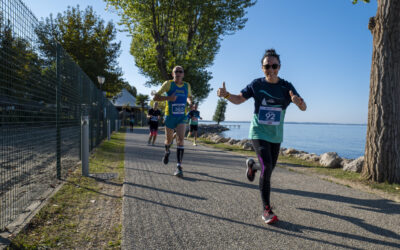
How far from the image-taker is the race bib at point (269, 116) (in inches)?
138

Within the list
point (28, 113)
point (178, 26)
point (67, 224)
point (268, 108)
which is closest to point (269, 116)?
point (268, 108)

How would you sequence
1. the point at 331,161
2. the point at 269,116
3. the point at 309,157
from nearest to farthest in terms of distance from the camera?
the point at 269,116
the point at 331,161
the point at 309,157

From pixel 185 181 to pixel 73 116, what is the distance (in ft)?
10.8

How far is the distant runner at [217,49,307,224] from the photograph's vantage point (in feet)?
11.3

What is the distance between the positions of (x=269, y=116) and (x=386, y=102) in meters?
3.52

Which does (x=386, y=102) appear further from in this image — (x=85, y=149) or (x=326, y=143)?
(x=326, y=143)

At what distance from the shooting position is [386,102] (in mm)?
5547

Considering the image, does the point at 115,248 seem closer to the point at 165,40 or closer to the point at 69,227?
the point at 69,227

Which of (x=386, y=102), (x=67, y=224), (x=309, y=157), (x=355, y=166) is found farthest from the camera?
(x=309, y=157)

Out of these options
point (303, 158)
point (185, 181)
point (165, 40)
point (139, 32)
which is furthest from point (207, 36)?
point (185, 181)

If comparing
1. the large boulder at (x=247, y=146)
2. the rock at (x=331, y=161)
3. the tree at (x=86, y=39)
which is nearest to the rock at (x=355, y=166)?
the rock at (x=331, y=161)

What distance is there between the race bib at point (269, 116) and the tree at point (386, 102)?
131 inches

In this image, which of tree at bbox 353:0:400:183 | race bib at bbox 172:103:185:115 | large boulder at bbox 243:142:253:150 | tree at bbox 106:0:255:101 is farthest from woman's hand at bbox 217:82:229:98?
tree at bbox 106:0:255:101

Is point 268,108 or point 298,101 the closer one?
point 298,101
